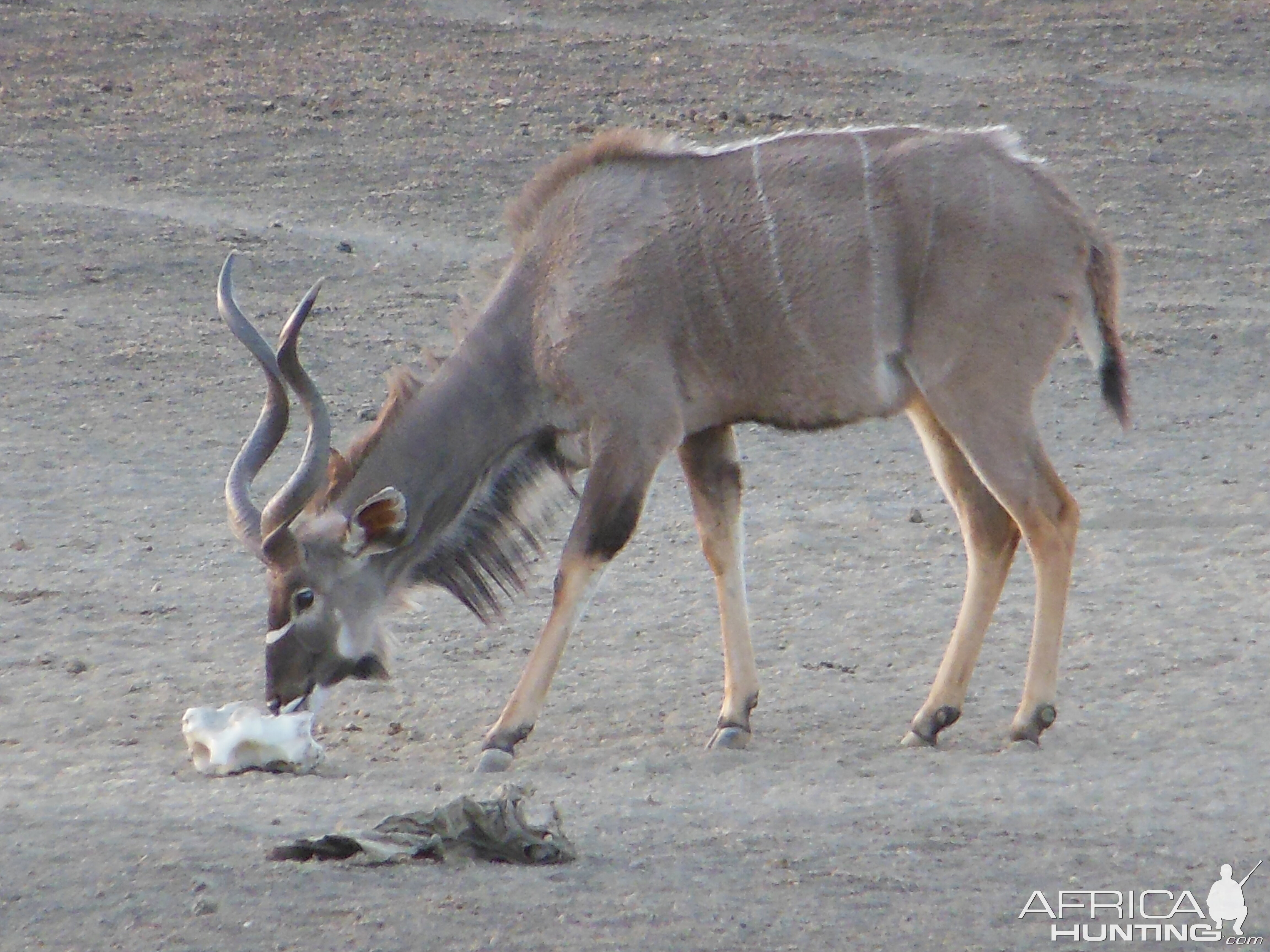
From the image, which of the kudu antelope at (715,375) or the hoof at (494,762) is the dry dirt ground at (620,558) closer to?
the hoof at (494,762)

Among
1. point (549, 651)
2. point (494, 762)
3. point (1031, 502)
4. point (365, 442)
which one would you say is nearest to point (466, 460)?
point (365, 442)

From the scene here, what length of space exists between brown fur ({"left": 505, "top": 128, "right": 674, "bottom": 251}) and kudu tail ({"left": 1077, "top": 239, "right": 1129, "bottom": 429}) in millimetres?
1293

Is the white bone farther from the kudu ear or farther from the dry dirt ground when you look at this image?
the kudu ear

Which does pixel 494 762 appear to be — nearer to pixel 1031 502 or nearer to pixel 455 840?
pixel 455 840

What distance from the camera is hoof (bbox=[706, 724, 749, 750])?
5398mm

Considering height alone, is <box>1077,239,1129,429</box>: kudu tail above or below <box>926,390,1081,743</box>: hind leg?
above

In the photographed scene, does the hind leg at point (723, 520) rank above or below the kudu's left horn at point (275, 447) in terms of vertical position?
below

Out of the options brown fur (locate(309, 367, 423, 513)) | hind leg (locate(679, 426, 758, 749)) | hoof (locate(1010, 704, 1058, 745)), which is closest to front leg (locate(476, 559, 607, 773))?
hind leg (locate(679, 426, 758, 749))

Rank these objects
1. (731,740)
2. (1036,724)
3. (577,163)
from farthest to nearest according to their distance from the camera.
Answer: (577,163) → (731,740) → (1036,724)

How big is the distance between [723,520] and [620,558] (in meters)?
1.58

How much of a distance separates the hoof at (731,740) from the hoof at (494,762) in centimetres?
57

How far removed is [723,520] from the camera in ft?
19.2

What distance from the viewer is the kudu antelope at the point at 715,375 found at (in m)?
5.36

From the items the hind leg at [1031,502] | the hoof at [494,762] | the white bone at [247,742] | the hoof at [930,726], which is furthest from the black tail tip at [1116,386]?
the white bone at [247,742]
